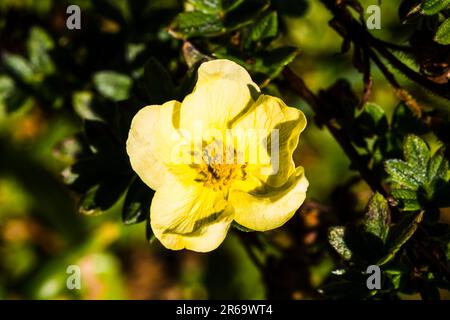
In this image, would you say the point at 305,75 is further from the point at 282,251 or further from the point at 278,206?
Result: the point at 278,206

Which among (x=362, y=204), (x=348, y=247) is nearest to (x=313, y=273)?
(x=362, y=204)

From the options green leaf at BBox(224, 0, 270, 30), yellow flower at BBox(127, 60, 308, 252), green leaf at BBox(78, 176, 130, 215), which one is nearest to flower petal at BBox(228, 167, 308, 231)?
yellow flower at BBox(127, 60, 308, 252)

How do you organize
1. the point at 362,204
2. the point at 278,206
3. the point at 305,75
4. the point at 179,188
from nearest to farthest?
the point at 278,206, the point at 179,188, the point at 362,204, the point at 305,75

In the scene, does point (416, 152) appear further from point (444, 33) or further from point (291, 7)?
point (291, 7)

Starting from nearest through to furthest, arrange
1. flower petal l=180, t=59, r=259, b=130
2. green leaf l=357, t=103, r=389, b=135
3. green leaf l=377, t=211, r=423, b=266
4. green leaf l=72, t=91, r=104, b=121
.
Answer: green leaf l=377, t=211, r=423, b=266 → flower petal l=180, t=59, r=259, b=130 → green leaf l=357, t=103, r=389, b=135 → green leaf l=72, t=91, r=104, b=121

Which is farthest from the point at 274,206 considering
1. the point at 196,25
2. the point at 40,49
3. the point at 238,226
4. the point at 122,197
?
the point at 40,49

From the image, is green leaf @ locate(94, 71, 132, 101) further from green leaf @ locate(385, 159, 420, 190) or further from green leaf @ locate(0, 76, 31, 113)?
green leaf @ locate(385, 159, 420, 190)
